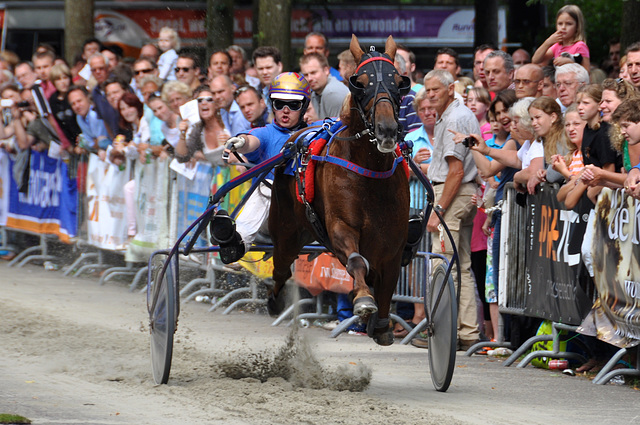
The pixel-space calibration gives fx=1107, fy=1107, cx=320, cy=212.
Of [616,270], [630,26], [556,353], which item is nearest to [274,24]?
[630,26]

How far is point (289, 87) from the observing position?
7.94 metres

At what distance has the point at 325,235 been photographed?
724 cm

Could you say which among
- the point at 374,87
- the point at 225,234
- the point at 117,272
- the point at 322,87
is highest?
the point at 322,87

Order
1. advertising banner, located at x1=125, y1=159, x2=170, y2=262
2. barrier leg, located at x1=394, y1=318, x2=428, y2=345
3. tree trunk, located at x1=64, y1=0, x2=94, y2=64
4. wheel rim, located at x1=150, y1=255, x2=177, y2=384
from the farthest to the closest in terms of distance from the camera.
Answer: tree trunk, located at x1=64, y1=0, x2=94, y2=64, advertising banner, located at x1=125, y1=159, x2=170, y2=262, barrier leg, located at x1=394, y1=318, x2=428, y2=345, wheel rim, located at x1=150, y1=255, x2=177, y2=384

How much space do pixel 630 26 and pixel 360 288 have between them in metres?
8.12

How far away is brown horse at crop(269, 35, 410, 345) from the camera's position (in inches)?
253

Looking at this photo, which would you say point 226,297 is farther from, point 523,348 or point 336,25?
point 336,25

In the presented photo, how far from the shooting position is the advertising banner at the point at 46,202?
46.8 feet

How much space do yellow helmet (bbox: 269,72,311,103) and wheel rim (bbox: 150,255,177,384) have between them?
144 cm

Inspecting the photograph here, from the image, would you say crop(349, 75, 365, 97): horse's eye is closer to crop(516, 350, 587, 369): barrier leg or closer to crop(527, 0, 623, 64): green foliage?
crop(516, 350, 587, 369): barrier leg

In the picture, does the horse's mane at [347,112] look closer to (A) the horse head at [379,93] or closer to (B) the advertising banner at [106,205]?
(A) the horse head at [379,93]

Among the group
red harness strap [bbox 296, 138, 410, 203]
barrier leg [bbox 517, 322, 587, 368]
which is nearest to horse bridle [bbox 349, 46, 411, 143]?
red harness strap [bbox 296, 138, 410, 203]

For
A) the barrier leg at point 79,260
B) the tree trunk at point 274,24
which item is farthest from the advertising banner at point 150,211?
the tree trunk at point 274,24

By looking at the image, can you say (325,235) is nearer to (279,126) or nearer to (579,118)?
(279,126)
